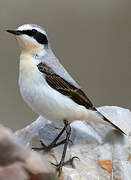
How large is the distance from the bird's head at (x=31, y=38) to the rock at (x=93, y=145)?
70 cm

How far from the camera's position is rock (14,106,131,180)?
3.53 meters

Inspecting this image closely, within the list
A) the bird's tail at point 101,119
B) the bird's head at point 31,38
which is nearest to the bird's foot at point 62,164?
the bird's tail at point 101,119

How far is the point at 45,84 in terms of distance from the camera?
3.64m

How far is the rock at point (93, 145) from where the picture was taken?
3.53 m

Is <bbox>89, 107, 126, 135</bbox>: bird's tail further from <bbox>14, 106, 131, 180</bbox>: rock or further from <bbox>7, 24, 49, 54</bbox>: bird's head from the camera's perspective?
<bbox>7, 24, 49, 54</bbox>: bird's head

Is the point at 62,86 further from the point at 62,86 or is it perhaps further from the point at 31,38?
the point at 31,38

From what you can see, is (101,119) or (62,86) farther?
(101,119)

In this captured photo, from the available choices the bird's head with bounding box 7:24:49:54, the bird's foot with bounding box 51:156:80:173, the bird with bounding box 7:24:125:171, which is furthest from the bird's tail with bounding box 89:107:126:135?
the bird's head with bounding box 7:24:49:54

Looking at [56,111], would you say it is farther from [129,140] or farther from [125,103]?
[125,103]

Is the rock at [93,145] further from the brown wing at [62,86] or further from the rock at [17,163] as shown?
the rock at [17,163]

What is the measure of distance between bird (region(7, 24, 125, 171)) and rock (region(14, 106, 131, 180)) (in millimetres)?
127

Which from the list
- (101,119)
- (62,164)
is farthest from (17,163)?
(101,119)

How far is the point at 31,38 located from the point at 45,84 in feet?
1.20

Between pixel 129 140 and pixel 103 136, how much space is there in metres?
0.22
